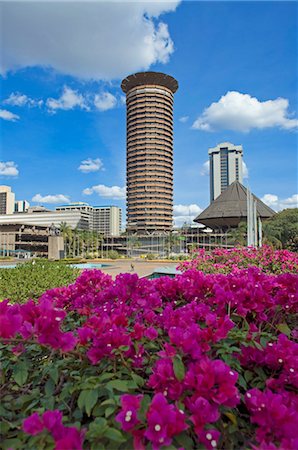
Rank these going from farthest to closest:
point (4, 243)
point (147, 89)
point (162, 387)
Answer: point (147, 89)
point (4, 243)
point (162, 387)

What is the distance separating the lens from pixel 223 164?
10631cm

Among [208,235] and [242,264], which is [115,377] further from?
[208,235]

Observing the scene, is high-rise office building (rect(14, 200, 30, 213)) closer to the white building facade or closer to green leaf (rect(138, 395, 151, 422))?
the white building facade

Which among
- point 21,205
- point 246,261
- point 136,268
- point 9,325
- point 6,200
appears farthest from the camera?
point 21,205

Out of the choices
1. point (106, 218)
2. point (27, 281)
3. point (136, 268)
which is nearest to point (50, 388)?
point (27, 281)

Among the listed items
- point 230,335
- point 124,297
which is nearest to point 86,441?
point 230,335

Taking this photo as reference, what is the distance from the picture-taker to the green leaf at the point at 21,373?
3.34 feet

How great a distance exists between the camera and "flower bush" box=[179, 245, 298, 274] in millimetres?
5789

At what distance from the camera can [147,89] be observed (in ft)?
244

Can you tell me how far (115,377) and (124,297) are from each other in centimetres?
66

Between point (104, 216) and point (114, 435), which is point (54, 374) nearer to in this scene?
point (114, 435)

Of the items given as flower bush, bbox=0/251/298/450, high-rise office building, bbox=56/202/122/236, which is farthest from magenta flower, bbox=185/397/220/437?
high-rise office building, bbox=56/202/122/236

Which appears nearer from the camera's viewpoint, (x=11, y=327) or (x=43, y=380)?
(x=11, y=327)

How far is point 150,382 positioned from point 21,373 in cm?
43
